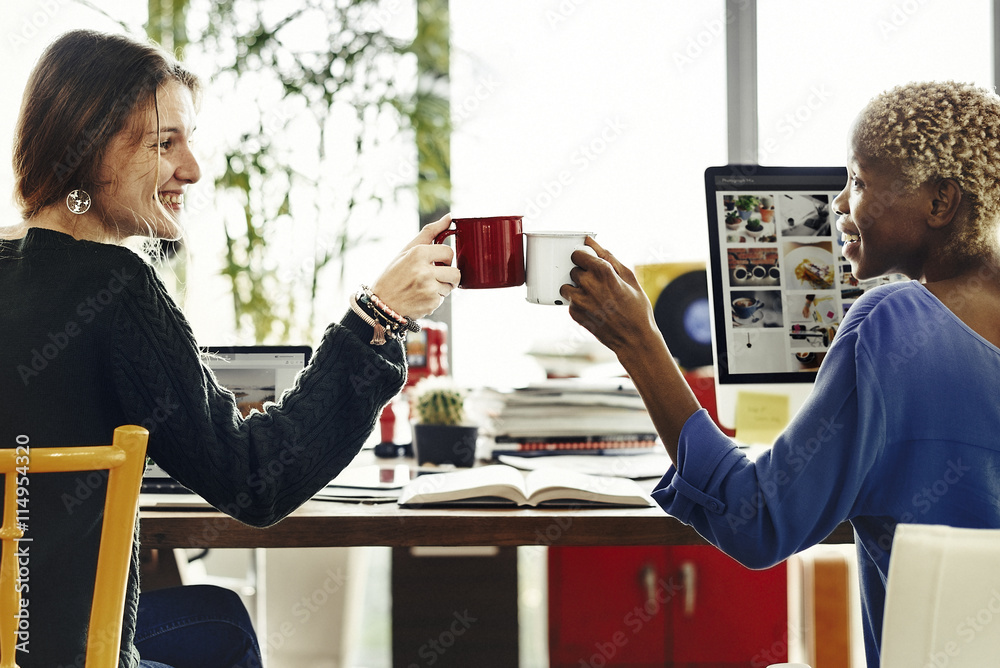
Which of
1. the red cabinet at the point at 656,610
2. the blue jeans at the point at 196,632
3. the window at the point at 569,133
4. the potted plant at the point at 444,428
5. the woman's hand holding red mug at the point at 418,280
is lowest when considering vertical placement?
the red cabinet at the point at 656,610

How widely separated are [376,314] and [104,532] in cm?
37

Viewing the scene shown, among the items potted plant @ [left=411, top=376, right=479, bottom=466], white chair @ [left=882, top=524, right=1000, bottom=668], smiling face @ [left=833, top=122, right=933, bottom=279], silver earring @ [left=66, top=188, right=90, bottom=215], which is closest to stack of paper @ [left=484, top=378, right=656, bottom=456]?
potted plant @ [left=411, top=376, right=479, bottom=466]

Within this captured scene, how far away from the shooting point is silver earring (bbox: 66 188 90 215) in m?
0.90

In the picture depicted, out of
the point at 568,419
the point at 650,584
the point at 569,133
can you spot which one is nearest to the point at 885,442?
the point at 568,419

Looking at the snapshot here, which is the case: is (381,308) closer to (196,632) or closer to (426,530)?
(426,530)

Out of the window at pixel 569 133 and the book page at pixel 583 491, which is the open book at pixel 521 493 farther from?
the window at pixel 569 133

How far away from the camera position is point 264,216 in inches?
99.3

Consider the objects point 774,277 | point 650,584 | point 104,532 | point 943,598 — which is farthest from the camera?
point 650,584

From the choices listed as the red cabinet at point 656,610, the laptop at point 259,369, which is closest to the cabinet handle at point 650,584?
the red cabinet at point 656,610

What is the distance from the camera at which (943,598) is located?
610 mm

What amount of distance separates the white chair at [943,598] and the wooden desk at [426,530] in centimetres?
45

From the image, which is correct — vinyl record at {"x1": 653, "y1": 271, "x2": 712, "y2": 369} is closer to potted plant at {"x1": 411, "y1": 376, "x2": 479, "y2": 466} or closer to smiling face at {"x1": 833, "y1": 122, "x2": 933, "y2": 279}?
potted plant at {"x1": 411, "y1": 376, "x2": 479, "y2": 466}

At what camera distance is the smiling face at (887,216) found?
0.86 meters

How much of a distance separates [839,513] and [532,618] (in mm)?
2336
